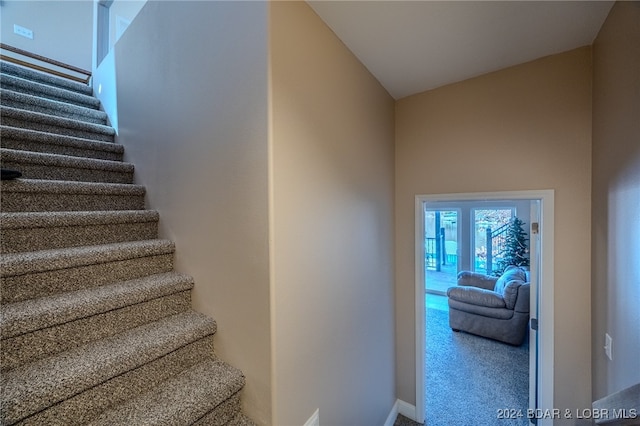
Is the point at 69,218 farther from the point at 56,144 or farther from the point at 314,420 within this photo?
the point at 314,420

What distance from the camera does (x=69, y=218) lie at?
56.0 inches

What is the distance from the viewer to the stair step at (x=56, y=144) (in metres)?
1.70

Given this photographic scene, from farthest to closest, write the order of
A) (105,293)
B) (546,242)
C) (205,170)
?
(546,242) → (205,170) → (105,293)

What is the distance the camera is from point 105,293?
1219 mm

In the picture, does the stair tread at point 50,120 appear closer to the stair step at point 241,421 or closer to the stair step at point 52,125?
the stair step at point 52,125

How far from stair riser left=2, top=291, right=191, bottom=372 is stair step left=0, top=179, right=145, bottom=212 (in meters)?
0.85

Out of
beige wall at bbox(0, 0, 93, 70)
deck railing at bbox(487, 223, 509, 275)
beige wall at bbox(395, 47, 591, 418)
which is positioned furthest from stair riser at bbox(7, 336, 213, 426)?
deck railing at bbox(487, 223, 509, 275)

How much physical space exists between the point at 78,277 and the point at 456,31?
2.38 m

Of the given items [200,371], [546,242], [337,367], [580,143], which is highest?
[580,143]

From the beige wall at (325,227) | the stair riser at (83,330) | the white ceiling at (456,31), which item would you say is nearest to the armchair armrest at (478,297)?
the beige wall at (325,227)

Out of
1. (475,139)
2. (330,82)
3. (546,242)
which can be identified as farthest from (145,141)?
(546,242)

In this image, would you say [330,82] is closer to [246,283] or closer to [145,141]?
[246,283]

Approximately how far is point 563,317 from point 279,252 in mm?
1959

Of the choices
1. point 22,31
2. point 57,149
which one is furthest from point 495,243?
point 22,31
